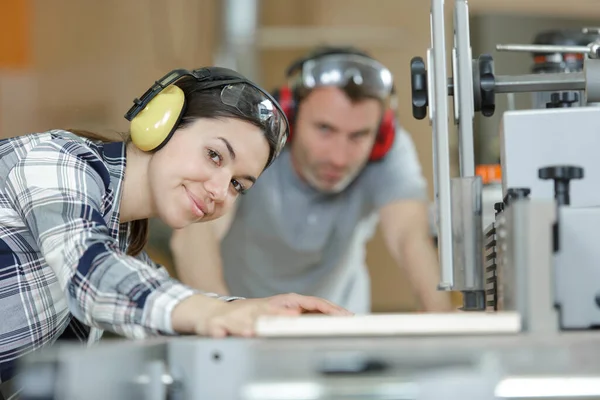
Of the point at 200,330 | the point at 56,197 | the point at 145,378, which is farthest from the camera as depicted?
the point at 56,197

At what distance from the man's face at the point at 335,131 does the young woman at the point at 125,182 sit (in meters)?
1.19

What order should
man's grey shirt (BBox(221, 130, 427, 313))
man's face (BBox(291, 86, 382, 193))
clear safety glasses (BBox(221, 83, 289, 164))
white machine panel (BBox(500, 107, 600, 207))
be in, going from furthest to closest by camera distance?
man's grey shirt (BBox(221, 130, 427, 313)), man's face (BBox(291, 86, 382, 193)), clear safety glasses (BBox(221, 83, 289, 164)), white machine panel (BBox(500, 107, 600, 207))

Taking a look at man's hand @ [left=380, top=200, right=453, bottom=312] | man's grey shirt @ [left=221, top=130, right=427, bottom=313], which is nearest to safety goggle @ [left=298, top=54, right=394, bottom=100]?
man's grey shirt @ [left=221, top=130, right=427, bottom=313]

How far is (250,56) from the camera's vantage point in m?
3.75

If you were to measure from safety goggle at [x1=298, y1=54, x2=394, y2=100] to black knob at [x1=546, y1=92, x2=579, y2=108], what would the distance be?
1.19 meters

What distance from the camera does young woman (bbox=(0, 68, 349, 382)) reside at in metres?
1.01

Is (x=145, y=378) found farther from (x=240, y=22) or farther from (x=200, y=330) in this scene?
(x=240, y=22)

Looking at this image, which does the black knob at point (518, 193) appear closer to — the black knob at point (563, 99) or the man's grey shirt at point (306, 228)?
the black knob at point (563, 99)

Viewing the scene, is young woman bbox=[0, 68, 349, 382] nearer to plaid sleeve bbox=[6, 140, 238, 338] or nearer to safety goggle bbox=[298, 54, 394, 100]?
plaid sleeve bbox=[6, 140, 238, 338]

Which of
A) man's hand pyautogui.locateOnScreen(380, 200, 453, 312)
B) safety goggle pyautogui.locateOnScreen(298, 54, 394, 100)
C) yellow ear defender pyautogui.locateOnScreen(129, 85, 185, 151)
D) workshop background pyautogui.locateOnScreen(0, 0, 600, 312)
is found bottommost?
man's hand pyautogui.locateOnScreen(380, 200, 453, 312)

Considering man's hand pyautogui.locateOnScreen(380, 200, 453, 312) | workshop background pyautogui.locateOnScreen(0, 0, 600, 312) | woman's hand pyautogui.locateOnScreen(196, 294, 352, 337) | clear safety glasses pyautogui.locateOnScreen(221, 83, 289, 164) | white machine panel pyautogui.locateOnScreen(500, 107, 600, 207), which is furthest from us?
workshop background pyautogui.locateOnScreen(0, 0, 600, 312)

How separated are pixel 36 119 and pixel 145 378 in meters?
3.06

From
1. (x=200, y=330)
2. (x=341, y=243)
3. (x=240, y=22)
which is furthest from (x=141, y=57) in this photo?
(x=200, y=330)

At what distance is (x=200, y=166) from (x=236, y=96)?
124 mm
